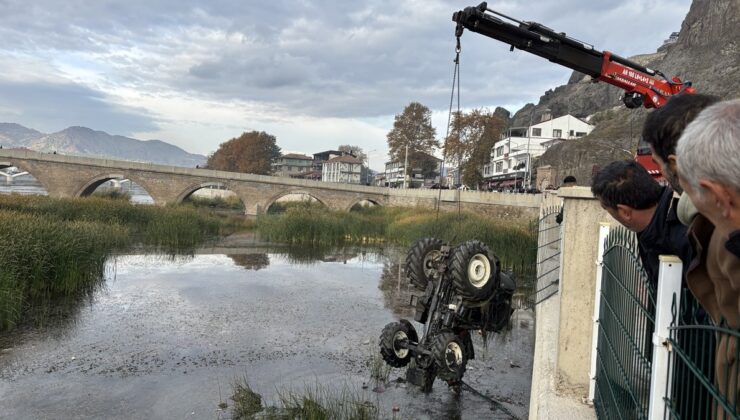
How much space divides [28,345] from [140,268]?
5.88 metres

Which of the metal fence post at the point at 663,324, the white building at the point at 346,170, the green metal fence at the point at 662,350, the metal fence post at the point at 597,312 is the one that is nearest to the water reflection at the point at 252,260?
the metal fence post at the point at 597,312

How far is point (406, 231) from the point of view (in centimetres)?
1992

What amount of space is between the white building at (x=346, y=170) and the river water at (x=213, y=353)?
7239cm

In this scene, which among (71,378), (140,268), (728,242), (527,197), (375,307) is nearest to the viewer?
(728,242)

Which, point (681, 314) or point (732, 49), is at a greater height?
point (732, 49)

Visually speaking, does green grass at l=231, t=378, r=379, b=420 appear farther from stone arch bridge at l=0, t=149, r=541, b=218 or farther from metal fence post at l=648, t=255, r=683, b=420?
stone arch bridge at l=0, t=149, r=541, b=218

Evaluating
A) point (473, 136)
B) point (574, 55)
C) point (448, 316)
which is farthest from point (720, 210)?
point (473, 136)

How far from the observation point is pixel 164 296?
9922 millimetres

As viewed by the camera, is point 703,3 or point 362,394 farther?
point 703,3

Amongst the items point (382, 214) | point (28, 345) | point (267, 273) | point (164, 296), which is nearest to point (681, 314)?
point (28, 345)

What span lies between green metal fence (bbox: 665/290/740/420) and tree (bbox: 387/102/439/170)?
153 feet

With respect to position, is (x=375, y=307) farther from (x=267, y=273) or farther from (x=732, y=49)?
(x=732, y=49)

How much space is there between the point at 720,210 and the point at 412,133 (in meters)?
47.3

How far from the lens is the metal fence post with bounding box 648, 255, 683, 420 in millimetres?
1402
